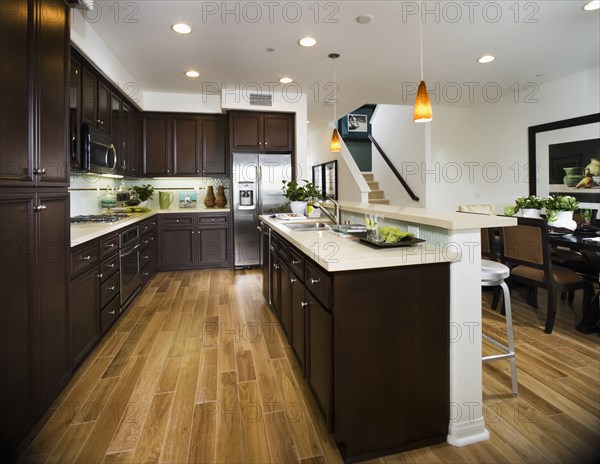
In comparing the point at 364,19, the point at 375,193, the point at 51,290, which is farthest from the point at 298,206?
the point at 375,193

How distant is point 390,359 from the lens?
159cm

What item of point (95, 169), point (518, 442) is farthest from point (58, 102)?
point (518, 442)

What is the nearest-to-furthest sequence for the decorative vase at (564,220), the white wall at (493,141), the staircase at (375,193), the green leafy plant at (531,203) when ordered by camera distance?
the decorative vase at (564,220) → the green leafy plant at (531,203) → the white wall at (493,141) → the staircase at (375,193)

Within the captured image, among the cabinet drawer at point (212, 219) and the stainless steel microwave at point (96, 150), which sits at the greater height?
the stainless steel microwave at point (96, 150)

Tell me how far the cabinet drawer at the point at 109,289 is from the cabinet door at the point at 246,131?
2.83 meters

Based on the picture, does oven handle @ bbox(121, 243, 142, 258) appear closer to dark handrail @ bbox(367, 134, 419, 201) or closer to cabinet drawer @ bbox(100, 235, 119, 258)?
cabinet drawer @ bbox(100, 235, 119, 258)

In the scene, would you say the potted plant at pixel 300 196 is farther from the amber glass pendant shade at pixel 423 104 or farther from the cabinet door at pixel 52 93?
the cabinet door at pixel 52 93

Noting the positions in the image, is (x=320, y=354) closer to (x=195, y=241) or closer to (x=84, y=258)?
(x=84, y=258)

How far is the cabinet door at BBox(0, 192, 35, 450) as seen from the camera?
151cm

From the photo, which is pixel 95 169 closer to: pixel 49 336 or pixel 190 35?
pixel 190 35

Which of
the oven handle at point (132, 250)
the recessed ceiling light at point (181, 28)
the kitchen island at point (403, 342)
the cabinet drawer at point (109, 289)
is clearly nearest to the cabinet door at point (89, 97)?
the recessed ceiling light at point (181, 28)

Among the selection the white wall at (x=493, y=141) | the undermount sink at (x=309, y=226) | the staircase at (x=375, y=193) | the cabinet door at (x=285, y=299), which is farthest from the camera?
the staircase at (x=375, y=193)

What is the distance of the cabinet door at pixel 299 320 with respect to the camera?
6.56ft

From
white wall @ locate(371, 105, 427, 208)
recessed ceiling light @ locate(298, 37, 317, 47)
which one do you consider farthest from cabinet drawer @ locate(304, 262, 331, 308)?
white wall @ locate(371, 105, 427, 208)
